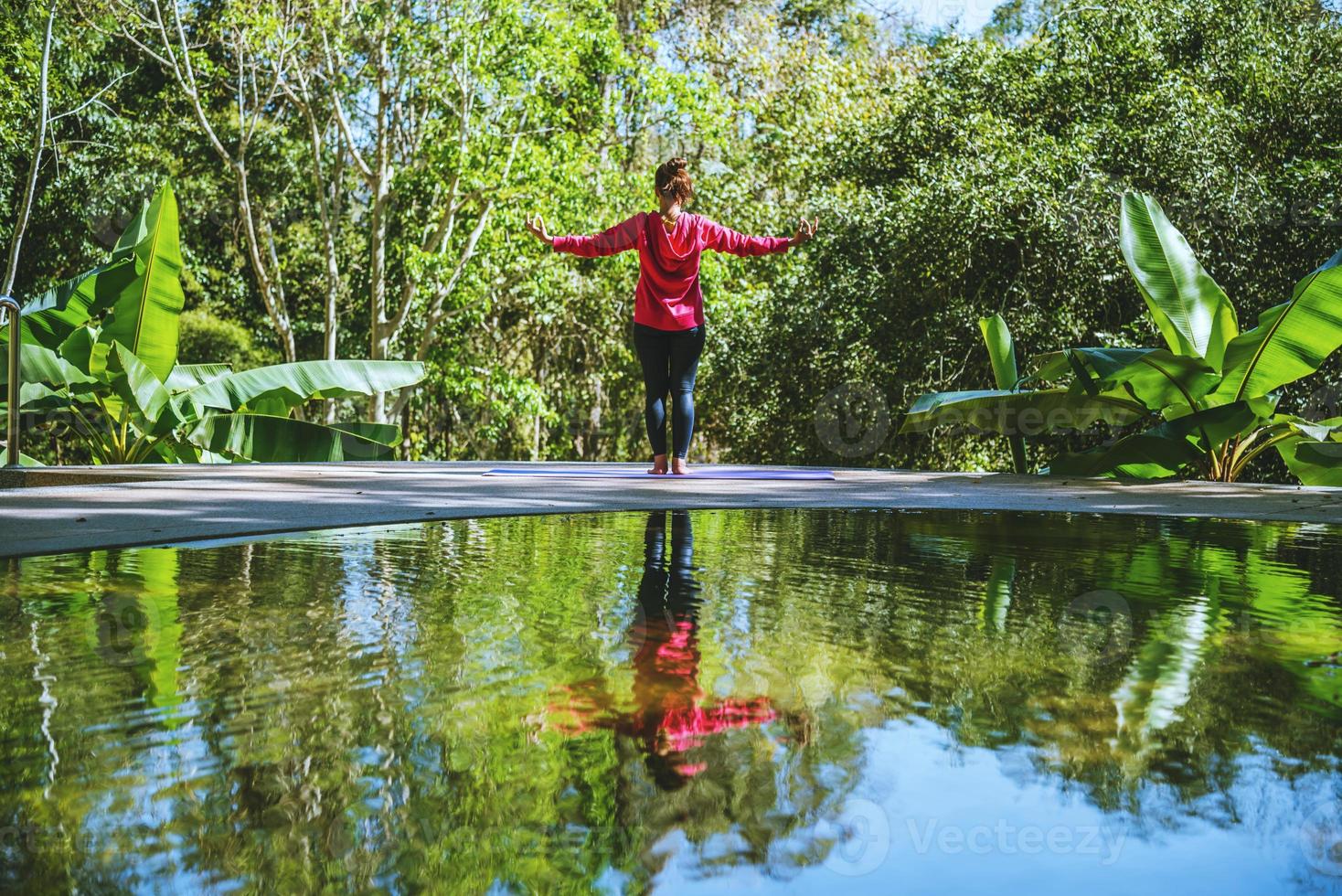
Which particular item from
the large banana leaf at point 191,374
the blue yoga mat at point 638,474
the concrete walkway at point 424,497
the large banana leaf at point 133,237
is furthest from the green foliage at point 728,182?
the blue yoga mat at point 638,474

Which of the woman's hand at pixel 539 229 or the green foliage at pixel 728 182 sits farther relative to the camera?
the green foliage at pixel 728 182

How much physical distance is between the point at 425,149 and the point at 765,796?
18574 millimetres

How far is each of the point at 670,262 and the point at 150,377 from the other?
3562 millimetres

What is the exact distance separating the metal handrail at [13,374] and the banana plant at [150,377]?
1522mm

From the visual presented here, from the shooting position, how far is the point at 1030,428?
315 inches

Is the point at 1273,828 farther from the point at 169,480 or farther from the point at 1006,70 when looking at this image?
the point at 1006,70

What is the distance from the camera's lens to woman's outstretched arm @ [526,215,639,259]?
6.67m

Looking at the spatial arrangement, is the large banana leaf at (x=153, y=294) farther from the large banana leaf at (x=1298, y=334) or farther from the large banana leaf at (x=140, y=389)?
the large banana leaf at (x=1298, y=334)

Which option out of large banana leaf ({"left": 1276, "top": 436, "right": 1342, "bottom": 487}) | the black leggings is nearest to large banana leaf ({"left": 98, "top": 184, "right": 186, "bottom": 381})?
the black leggings

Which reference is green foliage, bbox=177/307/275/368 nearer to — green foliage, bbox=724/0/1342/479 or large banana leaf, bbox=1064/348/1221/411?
green foliage, bbox=724/0/1342/479

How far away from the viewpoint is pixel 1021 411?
25.0 feet

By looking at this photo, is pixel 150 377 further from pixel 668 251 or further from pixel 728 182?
pixel 728 182

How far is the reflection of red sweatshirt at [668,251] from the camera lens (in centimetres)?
670

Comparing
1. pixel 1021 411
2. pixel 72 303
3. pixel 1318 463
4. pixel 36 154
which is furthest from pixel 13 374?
pixel 36 154
